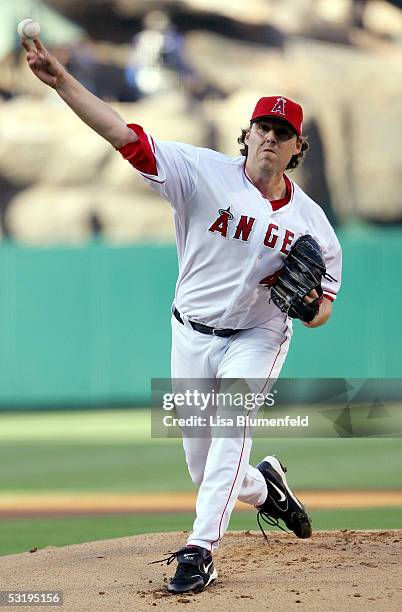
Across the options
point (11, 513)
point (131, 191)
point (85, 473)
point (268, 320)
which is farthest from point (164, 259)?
point (268, 320)

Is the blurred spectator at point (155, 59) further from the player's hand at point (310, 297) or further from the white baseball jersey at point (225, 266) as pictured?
the player's hand at point (310, 297)

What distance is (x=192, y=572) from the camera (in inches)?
140

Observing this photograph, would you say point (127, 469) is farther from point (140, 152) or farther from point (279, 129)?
point (140, 152)

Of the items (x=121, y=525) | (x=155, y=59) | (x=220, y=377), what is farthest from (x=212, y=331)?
(x=155, y=59)

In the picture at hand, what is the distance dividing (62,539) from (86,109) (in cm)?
235

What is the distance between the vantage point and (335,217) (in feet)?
43.3

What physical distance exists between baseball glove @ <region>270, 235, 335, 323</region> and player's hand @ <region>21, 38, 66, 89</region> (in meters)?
1.05

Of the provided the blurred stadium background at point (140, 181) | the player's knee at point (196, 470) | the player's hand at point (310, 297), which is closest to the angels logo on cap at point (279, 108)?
the player's hand at point (310, 297)

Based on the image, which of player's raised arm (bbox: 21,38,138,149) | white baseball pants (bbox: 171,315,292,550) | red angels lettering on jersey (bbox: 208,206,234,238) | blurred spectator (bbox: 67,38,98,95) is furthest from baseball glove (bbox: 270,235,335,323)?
blurred spectator (bbox: 67,38,98,95)

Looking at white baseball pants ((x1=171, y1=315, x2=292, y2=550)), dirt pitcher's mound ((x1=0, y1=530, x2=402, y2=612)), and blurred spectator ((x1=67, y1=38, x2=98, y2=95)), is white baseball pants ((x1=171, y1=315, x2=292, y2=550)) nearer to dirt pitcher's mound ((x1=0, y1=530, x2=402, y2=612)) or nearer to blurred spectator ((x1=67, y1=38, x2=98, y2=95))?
dirt pitcher's mound ((x1=0, y1=530, x2=402, y2=612))

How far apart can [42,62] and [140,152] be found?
1.53 feet

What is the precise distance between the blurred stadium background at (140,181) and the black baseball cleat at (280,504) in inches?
211

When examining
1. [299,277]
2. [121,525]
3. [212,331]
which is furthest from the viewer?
[121,525]

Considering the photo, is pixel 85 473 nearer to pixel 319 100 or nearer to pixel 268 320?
pixel 268 320
